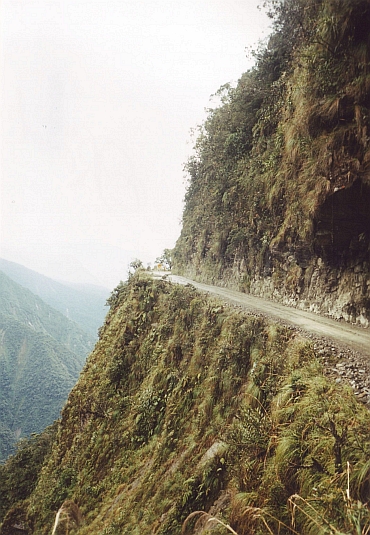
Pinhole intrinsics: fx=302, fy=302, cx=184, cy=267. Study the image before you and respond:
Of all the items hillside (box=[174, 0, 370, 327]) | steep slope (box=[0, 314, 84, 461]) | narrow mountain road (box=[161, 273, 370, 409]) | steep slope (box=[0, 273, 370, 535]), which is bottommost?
steep slope (box=[0, 314, 84, 461])

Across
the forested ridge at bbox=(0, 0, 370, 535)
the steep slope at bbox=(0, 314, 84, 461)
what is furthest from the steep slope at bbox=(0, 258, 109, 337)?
the forested ridge at bbox=(0, 0, 370, 535)

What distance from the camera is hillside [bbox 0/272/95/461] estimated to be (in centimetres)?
5403

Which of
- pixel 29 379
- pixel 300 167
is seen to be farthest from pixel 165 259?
pixel 29 379

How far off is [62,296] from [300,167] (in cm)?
18873

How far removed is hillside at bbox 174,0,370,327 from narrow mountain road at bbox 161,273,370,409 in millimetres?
556

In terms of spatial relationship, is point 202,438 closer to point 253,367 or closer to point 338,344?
point 253,367

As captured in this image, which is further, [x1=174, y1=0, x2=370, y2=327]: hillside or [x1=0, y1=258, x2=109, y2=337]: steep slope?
[x1=0, y1=258, x2=109, y2=337]: steep slope

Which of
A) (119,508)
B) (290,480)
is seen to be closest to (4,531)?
(119,508)

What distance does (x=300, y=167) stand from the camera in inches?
276

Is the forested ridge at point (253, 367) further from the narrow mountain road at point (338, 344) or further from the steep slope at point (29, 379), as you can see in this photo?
the steep slope at point (29, 379)

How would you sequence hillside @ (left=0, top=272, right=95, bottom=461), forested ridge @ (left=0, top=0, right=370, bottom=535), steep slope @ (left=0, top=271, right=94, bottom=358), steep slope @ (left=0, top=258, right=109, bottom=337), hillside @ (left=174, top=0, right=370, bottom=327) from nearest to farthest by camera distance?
forested ridge @ (left=0, top=0, right=370, bottom=535) → hillside @ (left=174, top=0, right=370, bottom=327) → hillside @ (left=0, top=272, right=95, bottom=461) → steep slope @ (left=0, top=271, right=94, bottom=358) → steep slope @ (left=0, top=258, right=109, bottom=337)

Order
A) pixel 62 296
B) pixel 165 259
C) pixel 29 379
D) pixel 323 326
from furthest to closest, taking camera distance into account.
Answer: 1. pixel 62 296
2. pixel 29 379
3. pixel 165 259
4. pixel 323 326

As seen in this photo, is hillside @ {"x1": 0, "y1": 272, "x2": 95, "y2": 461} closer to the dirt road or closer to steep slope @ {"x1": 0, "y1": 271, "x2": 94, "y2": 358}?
steep slope @ {"x1": 0, "y1": 271, "x2": 94, "y2": 358}

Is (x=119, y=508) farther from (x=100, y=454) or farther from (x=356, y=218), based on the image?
(x=356, y=218)
